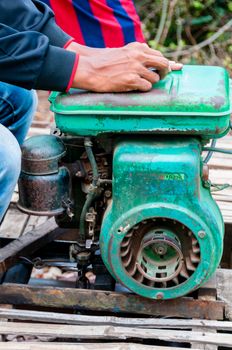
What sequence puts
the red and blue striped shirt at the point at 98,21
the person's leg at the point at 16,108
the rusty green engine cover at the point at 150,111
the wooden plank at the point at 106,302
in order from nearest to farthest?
the rusty green engine cover at the point at 150,111 → the wooden plank at the point at 106,302 → the person's leg at the point at 16,108 → the red and blue striped shirt at the point at 98,21

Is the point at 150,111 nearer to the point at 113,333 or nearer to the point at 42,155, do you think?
the point at 42,155

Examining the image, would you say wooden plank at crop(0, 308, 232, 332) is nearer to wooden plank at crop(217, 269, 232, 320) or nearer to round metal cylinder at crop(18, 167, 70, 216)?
wooden plank at crop(217, 269, 232, 320)

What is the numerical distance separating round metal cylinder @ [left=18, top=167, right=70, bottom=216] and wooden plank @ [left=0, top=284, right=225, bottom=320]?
28 centimetres

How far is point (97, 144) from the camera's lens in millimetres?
2254

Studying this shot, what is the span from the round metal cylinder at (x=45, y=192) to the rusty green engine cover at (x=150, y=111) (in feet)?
0.70

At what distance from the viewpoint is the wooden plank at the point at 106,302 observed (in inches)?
90.3

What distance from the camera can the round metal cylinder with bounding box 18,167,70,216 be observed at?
2.25m

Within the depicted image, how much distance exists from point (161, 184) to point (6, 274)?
34.0 inches

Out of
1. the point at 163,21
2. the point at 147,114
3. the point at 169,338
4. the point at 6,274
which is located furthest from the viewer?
the point at 163,21

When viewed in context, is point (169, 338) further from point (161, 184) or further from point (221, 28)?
point (221, 28)

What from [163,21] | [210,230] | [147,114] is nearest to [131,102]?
[147,114]

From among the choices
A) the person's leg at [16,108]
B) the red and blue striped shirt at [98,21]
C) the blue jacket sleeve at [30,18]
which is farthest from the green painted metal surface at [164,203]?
the red and blue striped shirt at [98,21]

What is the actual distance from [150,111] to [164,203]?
28cm

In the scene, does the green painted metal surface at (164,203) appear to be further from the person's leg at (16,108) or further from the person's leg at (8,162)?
the person's leg at (16,108)
